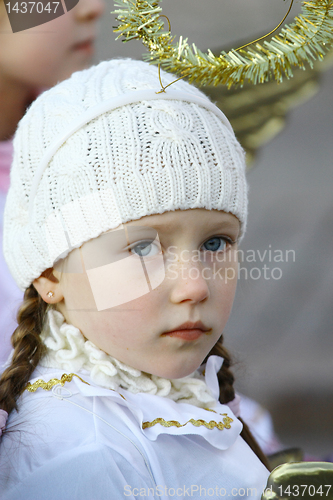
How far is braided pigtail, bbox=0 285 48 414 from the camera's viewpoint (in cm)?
71

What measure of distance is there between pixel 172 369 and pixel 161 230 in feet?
0.74

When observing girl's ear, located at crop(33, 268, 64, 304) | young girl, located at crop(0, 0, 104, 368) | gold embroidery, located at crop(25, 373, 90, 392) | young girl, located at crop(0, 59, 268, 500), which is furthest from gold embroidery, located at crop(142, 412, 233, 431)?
young girl, located at crop(0, 0, 104, 368)

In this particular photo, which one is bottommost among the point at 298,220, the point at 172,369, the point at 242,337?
the point at 242,337

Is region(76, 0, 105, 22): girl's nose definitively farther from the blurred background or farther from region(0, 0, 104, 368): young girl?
the blurred background

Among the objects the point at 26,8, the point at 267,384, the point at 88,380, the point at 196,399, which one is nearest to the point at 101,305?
the point at 88,380

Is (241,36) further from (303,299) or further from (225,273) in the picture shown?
(303,299)

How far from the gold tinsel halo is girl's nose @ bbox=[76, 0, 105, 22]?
45 centimetres

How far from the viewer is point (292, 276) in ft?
4.43

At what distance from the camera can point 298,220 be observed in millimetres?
1325

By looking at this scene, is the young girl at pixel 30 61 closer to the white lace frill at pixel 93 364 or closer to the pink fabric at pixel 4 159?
the pink fabric at pixel 4 159

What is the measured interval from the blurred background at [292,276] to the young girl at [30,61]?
0.39 meters

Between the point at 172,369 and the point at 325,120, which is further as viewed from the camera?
the point at 325,120

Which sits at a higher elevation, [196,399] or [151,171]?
[151,171]

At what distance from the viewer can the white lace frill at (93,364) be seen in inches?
27.0
